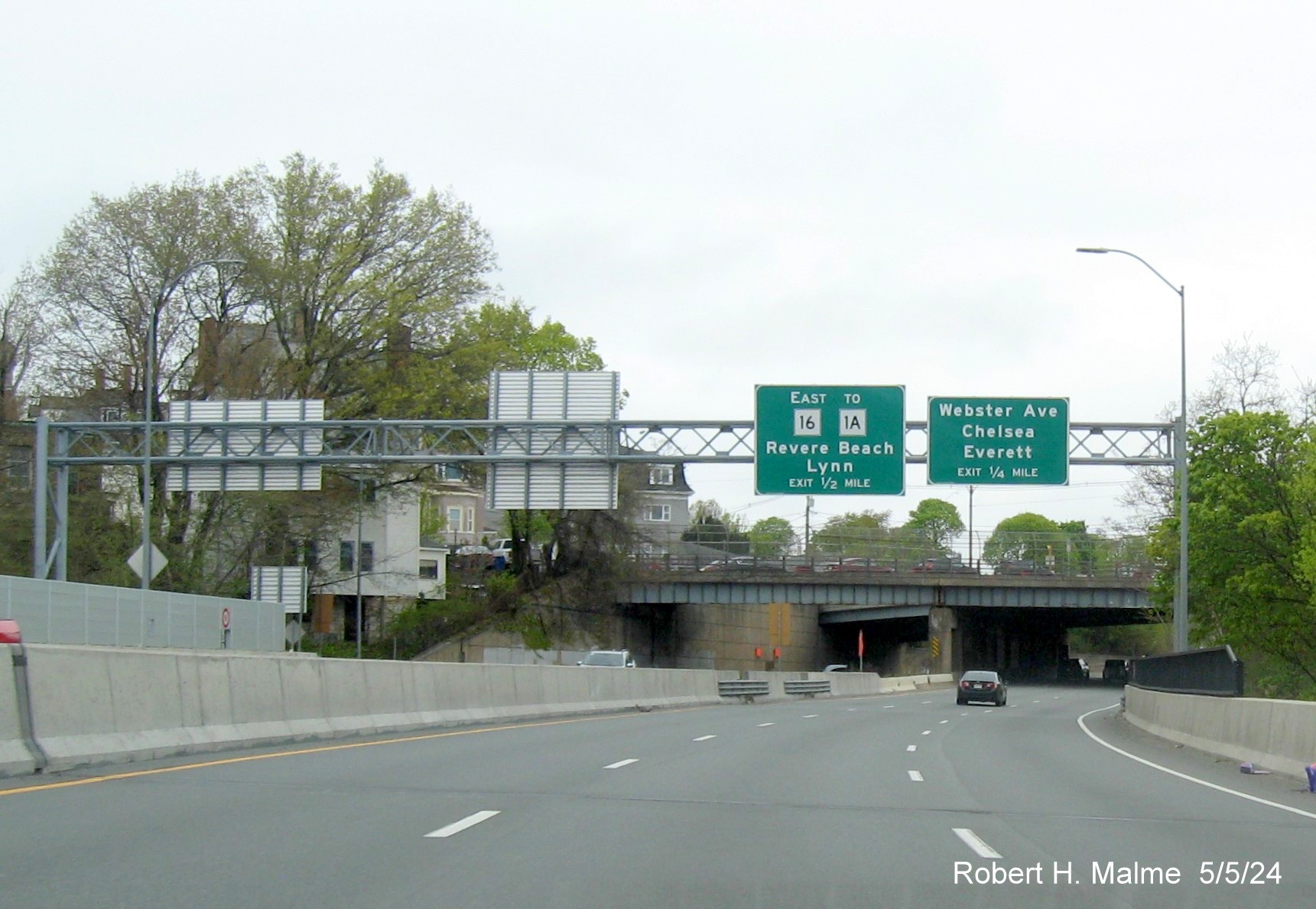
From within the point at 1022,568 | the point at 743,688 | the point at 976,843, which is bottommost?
the point at 743,688

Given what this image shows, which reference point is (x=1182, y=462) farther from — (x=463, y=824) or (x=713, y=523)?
(x=713, y=523)

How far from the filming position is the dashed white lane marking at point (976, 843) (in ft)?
33.6

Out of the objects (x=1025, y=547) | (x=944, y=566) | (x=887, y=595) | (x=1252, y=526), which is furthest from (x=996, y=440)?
(x=1025, y=547)

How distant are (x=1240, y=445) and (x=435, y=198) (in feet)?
94.7

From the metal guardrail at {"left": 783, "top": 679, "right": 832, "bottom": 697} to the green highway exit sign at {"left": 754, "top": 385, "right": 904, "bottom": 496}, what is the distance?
23.2 metres

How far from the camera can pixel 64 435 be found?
117 feet

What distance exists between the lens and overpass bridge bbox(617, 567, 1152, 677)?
238ft

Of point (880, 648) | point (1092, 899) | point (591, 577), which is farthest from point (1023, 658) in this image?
point (1092, 899)

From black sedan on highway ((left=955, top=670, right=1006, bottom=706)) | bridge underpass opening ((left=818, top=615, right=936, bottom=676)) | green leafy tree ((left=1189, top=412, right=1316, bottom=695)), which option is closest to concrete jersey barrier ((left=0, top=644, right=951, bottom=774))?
green leafy tree ((left=1189, top=412, right=1316, bottom=695))

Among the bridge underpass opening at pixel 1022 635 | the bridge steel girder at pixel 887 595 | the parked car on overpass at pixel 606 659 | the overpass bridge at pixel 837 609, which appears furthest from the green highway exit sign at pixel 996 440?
the bridge underpass opening at pixel 1022 635

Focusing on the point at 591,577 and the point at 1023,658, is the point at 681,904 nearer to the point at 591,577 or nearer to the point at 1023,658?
the point at 591,577

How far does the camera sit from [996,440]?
32125mm

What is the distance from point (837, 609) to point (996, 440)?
62328 mm

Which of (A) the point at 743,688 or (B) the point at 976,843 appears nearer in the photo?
(B) the point at 976,843
